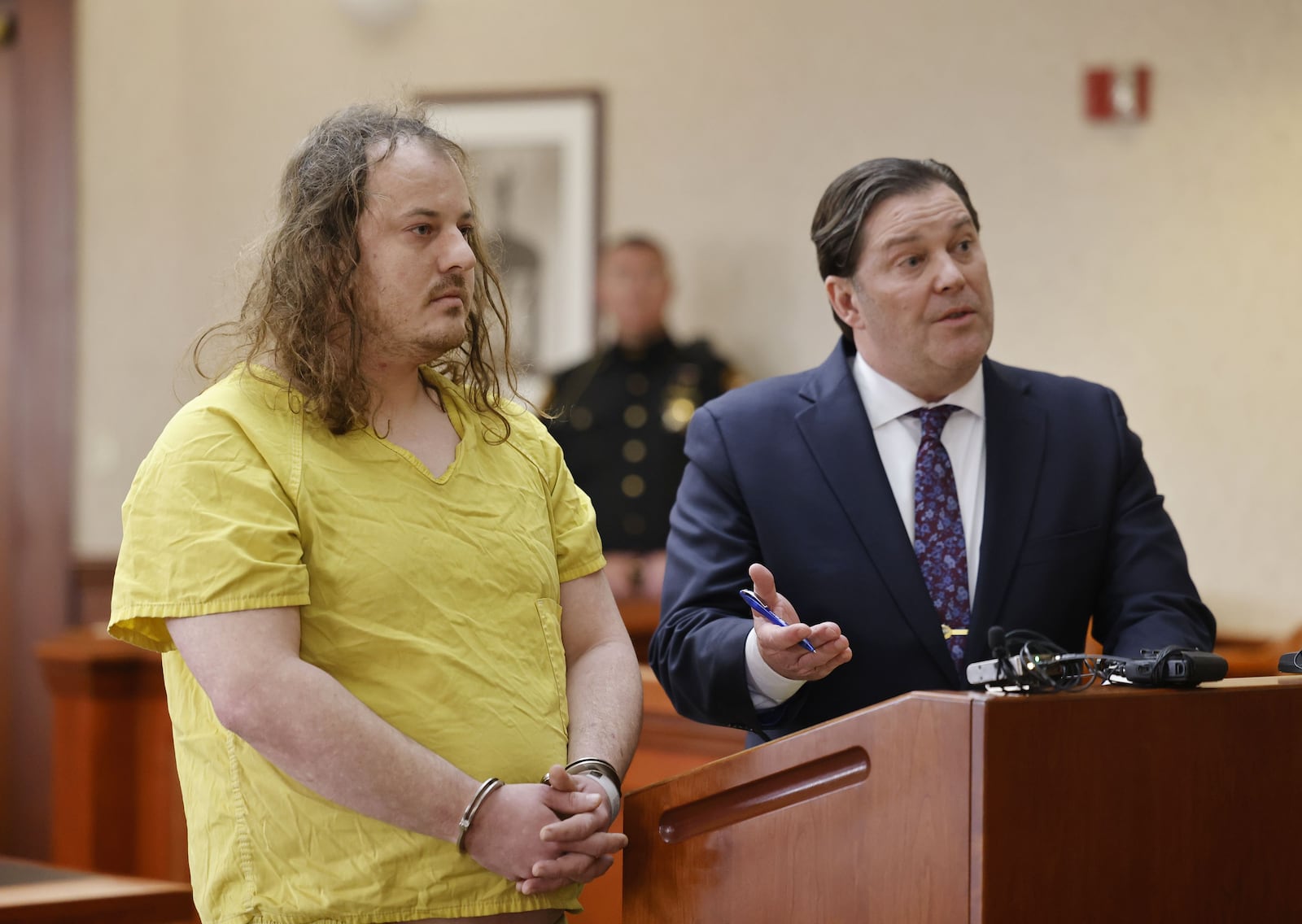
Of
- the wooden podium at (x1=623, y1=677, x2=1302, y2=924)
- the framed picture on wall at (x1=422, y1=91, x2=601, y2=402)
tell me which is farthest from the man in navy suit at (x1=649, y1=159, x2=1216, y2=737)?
the framed picture on wall at (x1=422, y1=91, x2=601, y2=402)

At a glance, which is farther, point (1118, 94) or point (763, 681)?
point (1118, 94)

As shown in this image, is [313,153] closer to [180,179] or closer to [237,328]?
[237,328]

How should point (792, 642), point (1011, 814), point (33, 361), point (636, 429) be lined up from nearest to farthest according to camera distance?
point (1011, 814) < point (792, 642) < point (636, 429) < point (33, 361)

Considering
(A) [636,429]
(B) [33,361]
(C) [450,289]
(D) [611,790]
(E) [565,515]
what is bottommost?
(D) [611,790]

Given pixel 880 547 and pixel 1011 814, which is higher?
pixel 880 547

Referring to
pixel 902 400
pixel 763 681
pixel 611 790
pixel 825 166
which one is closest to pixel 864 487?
pixel 902 400

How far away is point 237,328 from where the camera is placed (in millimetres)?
1698

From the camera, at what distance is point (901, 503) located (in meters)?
1.97

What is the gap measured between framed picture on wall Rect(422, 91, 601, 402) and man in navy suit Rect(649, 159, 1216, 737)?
3162mm

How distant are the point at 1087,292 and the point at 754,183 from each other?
1.19 metres

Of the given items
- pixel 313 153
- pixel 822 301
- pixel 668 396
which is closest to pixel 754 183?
pixel 822 301

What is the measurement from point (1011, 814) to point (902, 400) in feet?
2.95

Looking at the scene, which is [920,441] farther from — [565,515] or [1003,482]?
→ [565,515]

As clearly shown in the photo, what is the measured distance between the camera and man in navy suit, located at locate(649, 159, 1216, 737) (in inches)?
74.0
